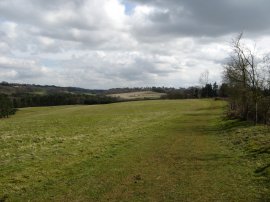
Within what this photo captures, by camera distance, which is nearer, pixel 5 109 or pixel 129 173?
pixel 129 173

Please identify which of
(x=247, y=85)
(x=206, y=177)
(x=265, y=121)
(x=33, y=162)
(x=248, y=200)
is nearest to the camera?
(x=248, y=200)

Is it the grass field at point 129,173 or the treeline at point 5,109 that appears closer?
the grass field at point 129,173

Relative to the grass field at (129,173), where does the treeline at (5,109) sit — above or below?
below

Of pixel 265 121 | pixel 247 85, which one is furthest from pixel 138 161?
pixel 247 85

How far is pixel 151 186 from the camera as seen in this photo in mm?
11844

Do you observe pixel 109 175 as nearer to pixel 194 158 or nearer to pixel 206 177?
pixel 206 177

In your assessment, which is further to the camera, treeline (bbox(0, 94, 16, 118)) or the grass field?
treeline (bbox(0, 94, 16, 118))

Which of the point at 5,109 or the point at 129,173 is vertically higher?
the point at 129,173

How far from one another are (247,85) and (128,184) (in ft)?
90.4

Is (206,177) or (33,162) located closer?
(206,177)

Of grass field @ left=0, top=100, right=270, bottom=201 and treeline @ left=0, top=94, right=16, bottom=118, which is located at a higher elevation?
grass field @ left=0, top=100, right=270, bottom=201

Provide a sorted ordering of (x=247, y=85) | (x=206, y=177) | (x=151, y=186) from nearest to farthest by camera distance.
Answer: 1. (x=151, y=186)
2. (x=206, y=177)
3. (x=247, y=85)

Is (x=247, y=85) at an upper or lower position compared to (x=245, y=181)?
upper

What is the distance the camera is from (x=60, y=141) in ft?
78.9
